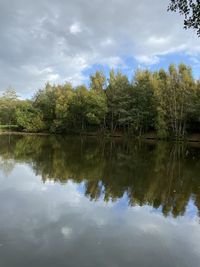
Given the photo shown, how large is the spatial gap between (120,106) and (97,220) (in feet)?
125

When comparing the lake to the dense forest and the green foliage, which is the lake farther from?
the green foliage

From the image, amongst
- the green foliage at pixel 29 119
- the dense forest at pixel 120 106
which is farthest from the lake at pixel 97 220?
the green foliage at pixel 29 119

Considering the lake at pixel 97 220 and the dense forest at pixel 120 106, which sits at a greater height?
the dense forest at pixel 120 106

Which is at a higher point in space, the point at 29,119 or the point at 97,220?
the point at 29,119

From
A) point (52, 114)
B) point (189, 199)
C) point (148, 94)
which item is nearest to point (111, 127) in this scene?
point (148, 94)

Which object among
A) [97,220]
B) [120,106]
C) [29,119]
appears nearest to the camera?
[97,220]

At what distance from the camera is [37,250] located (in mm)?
4383

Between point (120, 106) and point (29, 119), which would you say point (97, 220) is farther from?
point (29, 119)

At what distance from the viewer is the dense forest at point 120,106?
38.3 m

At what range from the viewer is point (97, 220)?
19.5 feet

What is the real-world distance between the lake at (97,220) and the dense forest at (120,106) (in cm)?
2912

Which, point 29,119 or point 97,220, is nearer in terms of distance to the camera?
point 97,220

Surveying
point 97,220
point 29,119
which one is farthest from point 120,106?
point 97,220

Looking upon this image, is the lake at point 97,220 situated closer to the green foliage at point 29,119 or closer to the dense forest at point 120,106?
the dense forest at point 120,106
